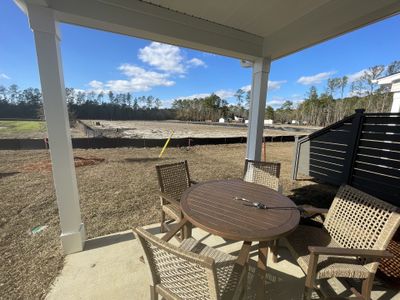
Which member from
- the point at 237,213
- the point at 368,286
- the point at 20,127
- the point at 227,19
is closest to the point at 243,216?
the point at 237,213

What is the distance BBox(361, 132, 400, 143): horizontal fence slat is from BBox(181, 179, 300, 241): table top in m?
2.54

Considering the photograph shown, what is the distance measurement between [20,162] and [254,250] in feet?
23.9

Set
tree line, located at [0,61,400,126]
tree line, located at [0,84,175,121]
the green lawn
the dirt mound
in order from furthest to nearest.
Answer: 1. tree line, located at [0,61,400,126]
2. tree line, located at [0,84,175,121]
3. the green lawn
4. the dirt mound

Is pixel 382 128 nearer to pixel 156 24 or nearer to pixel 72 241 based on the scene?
pixel 156 24

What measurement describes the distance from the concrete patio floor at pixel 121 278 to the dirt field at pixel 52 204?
16 cm

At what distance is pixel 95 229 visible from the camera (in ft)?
8.10

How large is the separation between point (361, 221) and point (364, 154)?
99.3 inches

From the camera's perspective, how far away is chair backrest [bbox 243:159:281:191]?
2.43 m

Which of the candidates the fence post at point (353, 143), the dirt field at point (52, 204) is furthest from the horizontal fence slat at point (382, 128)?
the dirt field at point (52, 204)

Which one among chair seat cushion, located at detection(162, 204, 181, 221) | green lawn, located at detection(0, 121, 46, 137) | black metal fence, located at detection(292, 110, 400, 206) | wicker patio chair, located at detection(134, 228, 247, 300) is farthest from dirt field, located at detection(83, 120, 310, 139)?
wicker patio chair, located at detection(134, 228, 247, 300)

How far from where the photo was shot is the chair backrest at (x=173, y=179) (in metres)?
2.28

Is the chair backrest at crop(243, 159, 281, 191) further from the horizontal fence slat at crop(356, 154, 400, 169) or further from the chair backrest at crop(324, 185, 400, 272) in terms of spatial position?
the horizontal fence slat at crop(356, 154, 400, 169)

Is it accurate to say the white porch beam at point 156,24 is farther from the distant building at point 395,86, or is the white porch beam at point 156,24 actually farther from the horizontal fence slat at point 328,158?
the distant building at point 395,86

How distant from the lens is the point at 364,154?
3.37 m
